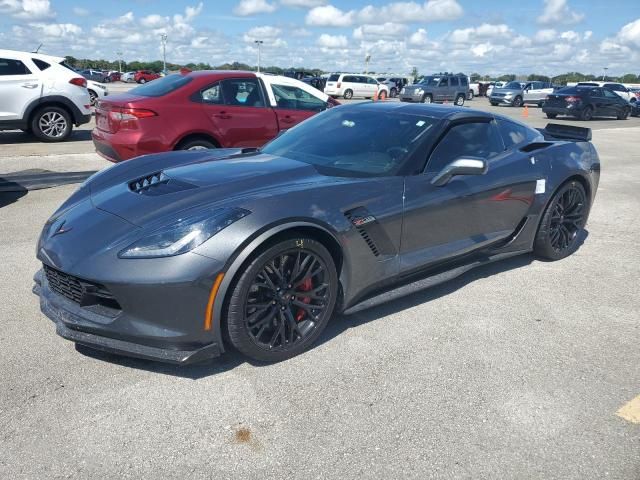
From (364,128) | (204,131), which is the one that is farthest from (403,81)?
(364,128)

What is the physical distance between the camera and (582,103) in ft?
76.5

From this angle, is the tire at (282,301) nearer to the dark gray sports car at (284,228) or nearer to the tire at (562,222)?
the dark gray sports car at (284,228)

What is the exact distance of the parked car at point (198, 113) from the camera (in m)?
6.85

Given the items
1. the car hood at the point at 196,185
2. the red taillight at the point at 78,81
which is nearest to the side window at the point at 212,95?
the car hood at the point at 196,185

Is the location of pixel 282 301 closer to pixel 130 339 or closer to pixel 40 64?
pixel 130 339

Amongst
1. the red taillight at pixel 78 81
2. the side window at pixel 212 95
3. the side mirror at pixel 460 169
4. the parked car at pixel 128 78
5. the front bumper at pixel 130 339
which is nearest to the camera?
the front bumper at pixel 130 339

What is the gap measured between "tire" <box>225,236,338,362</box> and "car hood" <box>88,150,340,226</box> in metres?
0.35

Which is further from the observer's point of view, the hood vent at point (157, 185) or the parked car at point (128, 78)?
the parked car at point (128, 78)

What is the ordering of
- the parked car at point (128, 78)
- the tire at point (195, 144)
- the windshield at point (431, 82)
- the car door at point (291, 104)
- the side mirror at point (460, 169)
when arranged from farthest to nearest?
the parked car at point (128, 78), the windshield at point (431, 82), the car door at point (291, 104), the tire at point (195, 144), the side mirror at point (460, 169)

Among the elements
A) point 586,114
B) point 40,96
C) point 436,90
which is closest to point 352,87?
point 436,90

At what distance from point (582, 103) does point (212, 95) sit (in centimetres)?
2041

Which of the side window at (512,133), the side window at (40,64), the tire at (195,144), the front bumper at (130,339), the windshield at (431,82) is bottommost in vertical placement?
the front bumper at (130,339)

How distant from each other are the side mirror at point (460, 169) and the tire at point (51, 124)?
9618mm

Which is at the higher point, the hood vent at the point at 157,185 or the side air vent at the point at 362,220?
the hood vent at the point at 157,185
